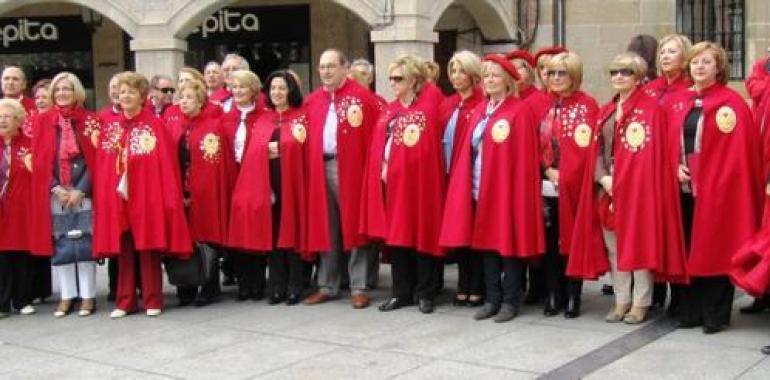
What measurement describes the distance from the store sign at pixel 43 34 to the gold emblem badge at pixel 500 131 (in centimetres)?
1009

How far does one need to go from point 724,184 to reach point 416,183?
6.83 feet

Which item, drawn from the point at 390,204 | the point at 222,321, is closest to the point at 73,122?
the point at 222,321

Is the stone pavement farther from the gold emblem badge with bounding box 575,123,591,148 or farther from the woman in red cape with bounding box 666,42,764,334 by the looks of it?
the gold emblem badge with bounding box 575,123,591,148

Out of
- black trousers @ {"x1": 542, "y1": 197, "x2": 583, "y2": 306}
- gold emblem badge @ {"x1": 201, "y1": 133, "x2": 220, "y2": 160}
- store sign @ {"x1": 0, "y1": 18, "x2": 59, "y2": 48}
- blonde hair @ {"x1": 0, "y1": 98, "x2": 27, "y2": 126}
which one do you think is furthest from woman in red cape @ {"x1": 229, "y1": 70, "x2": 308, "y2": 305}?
store sign @ {"x1": 0, "y1": 18, "x2": 59, "y2": 48}

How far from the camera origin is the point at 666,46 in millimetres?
6754

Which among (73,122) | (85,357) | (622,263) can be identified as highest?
(73,122)

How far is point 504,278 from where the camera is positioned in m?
7.20

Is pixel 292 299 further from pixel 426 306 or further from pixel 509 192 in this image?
pixel 509 192

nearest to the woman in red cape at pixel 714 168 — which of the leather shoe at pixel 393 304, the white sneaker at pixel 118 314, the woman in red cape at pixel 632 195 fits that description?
the woman in red cape at pixel 632 195

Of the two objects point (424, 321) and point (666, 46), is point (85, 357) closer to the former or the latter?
point (424, 321)

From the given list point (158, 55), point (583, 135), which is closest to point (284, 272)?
point (583, 135)

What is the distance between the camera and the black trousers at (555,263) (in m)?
7.11

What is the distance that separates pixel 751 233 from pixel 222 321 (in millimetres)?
3595

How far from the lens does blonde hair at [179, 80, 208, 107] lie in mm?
7852
